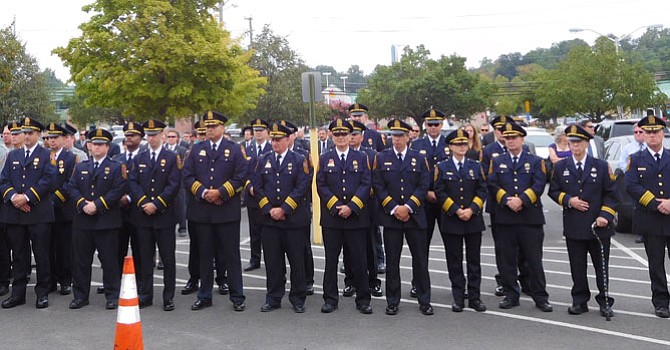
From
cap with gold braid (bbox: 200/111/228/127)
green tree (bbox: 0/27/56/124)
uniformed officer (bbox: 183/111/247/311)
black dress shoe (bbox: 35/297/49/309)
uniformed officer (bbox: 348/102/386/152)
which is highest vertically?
green tree (bbox: 0/27/56/124)

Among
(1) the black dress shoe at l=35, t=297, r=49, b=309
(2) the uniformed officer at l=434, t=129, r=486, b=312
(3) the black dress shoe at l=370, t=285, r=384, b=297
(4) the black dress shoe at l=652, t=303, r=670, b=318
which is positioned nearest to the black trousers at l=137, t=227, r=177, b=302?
(1) the black dress shoe at l=35, t=297, r=49, b=309

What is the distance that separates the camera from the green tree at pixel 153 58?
25266 mm

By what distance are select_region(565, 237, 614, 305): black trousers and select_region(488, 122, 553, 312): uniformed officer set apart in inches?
12.9

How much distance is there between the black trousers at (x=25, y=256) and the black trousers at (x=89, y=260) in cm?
36

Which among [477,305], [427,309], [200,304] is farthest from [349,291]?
[200,304]

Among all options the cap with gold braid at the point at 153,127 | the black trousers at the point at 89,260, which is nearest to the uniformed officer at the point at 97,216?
the black trousers at the point at 89,260

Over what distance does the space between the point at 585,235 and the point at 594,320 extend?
2.89 feet

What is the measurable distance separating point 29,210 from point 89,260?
890 millimetres

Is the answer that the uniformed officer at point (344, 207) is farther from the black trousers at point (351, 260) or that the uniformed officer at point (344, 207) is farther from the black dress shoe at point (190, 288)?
the black dress shoe at point (190, 288)

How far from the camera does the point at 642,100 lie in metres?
38.7

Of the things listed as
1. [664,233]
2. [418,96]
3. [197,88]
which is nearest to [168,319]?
[664,233]

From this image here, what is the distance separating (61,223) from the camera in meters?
10.3

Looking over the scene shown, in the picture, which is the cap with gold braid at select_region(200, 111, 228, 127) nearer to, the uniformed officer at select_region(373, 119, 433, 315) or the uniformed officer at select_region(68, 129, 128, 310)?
the uniformed officer at select_region(68, 129, 128, 310)

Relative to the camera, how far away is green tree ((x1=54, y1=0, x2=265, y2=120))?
25.3m
